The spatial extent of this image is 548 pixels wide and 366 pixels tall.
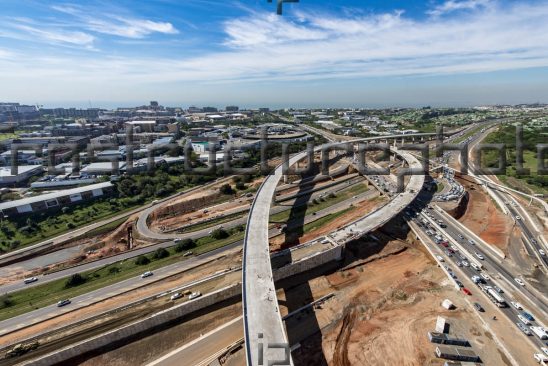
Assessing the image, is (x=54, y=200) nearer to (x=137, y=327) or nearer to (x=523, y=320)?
(x=137, y=327)

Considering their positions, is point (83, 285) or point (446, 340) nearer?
point (446, 340)

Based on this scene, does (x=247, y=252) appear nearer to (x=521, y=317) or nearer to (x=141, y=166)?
(x=521, y=317)

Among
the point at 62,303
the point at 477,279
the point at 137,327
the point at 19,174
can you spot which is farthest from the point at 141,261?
the point at 19,174

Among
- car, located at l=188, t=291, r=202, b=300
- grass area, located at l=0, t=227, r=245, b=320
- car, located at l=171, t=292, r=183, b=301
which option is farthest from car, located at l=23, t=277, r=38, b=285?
car, located at l=188, t=291, r=202, b=300

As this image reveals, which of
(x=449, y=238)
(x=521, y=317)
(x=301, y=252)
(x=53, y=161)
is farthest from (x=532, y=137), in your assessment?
(x=53, y=161)

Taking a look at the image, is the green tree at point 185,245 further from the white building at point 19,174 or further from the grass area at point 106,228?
the white building at point 19,174

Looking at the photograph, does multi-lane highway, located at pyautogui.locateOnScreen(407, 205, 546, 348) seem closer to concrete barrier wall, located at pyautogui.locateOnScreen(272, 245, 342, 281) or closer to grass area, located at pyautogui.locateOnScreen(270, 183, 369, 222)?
concrete barrier wall, located at pyautogui.locateOnScreen(272, 245, 342, 281)
